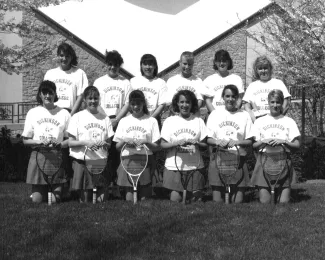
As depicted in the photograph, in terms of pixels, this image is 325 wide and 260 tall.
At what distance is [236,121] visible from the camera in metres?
9.02

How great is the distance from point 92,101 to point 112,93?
655 millimetres

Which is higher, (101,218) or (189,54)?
(189,54)

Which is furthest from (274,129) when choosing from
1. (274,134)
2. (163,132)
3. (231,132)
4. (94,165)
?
(94,165)

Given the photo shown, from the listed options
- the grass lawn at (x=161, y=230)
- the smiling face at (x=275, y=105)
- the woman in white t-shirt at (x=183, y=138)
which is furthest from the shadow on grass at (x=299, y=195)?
the woman in white t-shirt at (x=183, y=138)

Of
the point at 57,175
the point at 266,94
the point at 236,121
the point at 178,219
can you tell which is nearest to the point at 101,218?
the point at 178,219

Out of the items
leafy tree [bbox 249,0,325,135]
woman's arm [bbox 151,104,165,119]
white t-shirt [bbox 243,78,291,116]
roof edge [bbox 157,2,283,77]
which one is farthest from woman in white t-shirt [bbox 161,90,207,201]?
roof edge [bbox 157,2,283,77]

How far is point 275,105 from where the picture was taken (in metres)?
8.86

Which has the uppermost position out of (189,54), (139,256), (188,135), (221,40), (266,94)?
(221,40)

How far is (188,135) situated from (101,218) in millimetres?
1987

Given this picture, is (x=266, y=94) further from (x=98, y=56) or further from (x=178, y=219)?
(x=98, y=56)

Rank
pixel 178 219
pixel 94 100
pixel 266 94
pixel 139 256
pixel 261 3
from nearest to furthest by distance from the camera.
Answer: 1. pixel 139 256
2. pixel 178 219
3. pixel 94 100
4. pixel 266 94
5. pixel 261 3

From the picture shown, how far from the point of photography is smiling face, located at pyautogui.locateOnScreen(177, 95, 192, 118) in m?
8.96

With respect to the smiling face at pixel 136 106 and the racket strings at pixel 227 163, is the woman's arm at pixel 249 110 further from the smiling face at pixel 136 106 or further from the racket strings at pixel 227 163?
the smiling face at pixel 136 106

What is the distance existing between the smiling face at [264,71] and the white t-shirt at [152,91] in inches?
57.3
